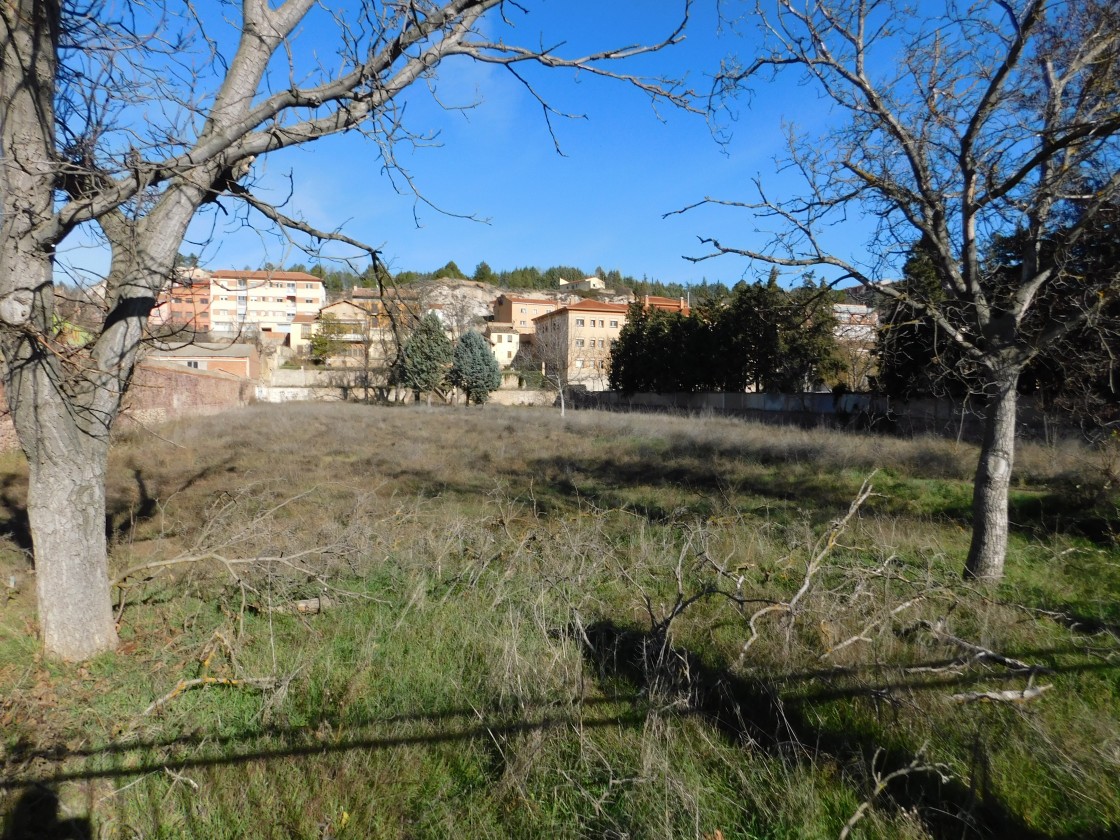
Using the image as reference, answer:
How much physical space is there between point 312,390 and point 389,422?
25.8 meters

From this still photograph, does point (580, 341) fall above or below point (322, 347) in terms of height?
above

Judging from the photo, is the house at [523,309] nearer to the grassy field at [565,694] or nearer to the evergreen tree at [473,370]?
the evergreen tree at [473,370]

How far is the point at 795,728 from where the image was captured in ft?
12.1

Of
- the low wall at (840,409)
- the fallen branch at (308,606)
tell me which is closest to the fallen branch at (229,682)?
the fallen branch at (308,606)

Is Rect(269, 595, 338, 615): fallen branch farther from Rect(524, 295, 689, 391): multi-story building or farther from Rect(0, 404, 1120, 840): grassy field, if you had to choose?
Rect(524, 295, 689, 391): multi-story building

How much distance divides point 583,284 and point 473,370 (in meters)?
87.1

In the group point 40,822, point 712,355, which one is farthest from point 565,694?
point 712,355

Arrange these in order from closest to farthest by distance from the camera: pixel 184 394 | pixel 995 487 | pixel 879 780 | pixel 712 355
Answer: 1. pixel 879 780
2. pixel 995 487
3. pixel 184 394
4. pixel 712 355

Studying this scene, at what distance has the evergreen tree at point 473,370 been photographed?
52.0 metres

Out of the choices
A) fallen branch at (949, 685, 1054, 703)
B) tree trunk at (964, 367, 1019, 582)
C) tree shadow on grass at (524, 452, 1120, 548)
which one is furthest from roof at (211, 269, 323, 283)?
tree trunk at (964, 367, 1019, 582)

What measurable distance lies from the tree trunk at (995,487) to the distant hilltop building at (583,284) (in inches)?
4739

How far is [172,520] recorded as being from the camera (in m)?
9.96

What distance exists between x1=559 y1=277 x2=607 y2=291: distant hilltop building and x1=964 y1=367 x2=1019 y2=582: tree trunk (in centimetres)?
12038

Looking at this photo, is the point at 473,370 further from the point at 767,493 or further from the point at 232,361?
the point at 767,493
